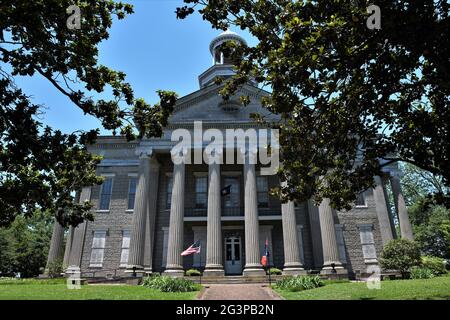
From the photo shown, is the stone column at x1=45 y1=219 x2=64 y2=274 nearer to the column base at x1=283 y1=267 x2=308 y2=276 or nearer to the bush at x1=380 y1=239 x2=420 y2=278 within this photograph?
the column base at x1=283 y1=267 x2=308 y2=276

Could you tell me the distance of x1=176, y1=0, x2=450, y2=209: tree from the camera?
6.89m

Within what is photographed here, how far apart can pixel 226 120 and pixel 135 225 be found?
391 inches

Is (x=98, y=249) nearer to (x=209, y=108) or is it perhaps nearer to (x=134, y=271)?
(x=134, y=271)

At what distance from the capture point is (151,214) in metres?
25.8

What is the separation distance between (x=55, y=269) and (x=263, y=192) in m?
16.9

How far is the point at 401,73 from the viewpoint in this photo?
8.78 meters

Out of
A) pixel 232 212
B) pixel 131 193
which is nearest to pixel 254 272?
pixel 232 212

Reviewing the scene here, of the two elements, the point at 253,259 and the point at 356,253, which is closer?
the point at 253,259

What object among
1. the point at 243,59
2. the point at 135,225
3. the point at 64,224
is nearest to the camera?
the point at 243,59

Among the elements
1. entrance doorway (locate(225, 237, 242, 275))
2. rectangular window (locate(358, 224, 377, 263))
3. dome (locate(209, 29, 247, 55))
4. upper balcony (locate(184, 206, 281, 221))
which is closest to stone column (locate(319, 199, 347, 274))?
upper balcony (locate(184, 206, 281, 221))

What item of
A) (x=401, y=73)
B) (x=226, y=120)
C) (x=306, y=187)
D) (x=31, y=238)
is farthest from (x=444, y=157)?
(x=31, y=238)

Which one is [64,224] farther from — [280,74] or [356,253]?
[356,253]

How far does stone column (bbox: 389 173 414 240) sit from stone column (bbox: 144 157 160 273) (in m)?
18.8

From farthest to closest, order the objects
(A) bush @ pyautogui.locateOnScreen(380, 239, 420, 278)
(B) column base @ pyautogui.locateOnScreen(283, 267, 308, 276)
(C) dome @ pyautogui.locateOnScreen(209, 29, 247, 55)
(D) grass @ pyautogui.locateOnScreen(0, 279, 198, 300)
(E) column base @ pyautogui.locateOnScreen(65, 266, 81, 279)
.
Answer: (C) dome @ pyautogui.locateOnScreen(209, 29, 247, 55) < (E) column base @ pyautogui.locateOnScreen(65, 266, 81, 279) < (A) bush @ pyautogui.locateOnScreen(380, 239, 420, 278) < (B) column base @ pyautogui.locateOnScreen(283, 267, 308, 276) < (D) grass @ pyautogui.locateOnScreen(0, 279, 198, 300)
